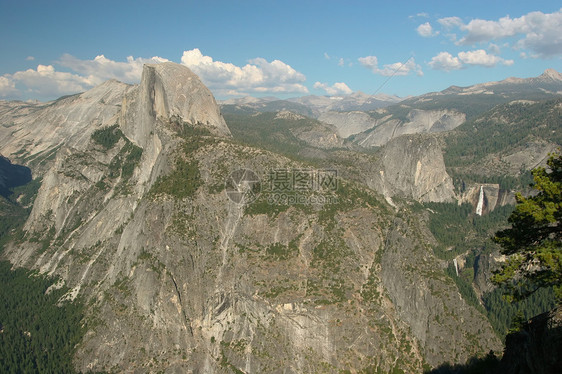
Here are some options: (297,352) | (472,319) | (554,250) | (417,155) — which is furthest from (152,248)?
(417,155)

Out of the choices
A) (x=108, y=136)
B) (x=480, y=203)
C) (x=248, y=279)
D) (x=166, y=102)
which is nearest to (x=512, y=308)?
(x=248, y=279)

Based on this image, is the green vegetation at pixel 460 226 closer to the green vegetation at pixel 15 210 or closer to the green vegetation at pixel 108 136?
the green vegetation at pixel 108 136

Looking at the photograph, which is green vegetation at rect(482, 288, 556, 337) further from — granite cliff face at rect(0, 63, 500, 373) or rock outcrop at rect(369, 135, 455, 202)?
rock outcrop at rect(369, 135, 455, 202)

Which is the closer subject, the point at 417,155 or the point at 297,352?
the point at 297,352

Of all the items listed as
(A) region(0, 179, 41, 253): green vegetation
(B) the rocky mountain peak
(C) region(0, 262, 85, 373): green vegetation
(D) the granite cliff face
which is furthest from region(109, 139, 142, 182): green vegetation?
(A) region(0, 179, 41, 253): green vegetation

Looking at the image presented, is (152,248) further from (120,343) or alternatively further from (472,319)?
(472,319)

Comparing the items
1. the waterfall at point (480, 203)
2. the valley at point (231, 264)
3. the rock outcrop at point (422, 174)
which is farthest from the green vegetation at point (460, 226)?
the rock outcrop at point (422, 174)

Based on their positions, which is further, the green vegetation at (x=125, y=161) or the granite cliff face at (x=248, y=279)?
the green vegetation at (x=125, y=161)
